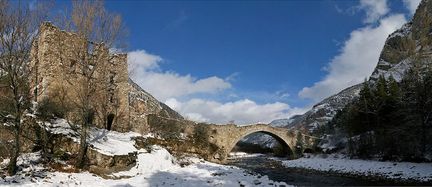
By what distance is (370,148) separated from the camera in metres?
35.6

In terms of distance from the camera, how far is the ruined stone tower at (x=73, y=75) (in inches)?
806

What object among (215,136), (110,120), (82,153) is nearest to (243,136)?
(215,136)

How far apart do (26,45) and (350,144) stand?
114 ft

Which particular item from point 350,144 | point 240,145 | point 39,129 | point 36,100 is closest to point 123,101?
point 36,100

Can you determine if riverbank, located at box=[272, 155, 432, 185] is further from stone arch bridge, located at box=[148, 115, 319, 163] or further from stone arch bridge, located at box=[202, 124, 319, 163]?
stone arch bridge, located at box=[202, 124, 319, 163]

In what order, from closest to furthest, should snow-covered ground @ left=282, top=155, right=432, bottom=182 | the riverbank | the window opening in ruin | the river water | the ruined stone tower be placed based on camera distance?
the ruined stone tower → the riverbank → the river water → snow-covered ground @ left=282, top=155, right=432, bottom=182 → the window opening in ruin

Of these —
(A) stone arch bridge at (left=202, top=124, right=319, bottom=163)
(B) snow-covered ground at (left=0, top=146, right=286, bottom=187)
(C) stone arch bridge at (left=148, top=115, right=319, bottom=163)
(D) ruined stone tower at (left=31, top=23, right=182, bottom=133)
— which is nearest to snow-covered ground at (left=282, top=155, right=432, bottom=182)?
(B) snow-covered ground at (left=0, top=146, right=286, bottom=187)

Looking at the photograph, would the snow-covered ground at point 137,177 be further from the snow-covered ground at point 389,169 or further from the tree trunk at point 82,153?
the snow-covered ground at point 389,169

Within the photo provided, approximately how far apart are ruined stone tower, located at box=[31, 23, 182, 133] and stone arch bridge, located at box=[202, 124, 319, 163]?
12.8 meters

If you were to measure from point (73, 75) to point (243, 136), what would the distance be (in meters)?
35.7

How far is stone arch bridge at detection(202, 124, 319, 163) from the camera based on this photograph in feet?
154

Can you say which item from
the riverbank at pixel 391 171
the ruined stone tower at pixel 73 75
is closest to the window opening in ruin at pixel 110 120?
the ruined stone tower at pixel 73 75

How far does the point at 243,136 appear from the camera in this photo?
181 feet

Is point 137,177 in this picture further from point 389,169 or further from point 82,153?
point 389,169
